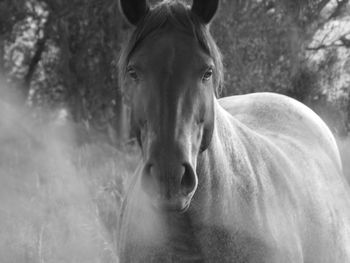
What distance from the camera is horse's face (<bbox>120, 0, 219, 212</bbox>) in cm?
243

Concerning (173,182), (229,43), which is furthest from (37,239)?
(229,43)

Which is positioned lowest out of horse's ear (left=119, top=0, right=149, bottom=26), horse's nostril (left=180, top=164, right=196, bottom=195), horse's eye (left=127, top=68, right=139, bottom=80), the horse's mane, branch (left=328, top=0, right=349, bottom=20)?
horse's nostril (left=180, top=164, right=196, bottom=195)

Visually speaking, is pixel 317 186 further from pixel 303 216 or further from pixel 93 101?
pixel 93 101

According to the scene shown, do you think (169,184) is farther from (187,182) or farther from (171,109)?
(171,109)

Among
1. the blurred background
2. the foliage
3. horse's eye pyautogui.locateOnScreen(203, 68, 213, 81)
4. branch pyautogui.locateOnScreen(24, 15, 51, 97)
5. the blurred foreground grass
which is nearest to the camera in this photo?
horse's eye pyautogui.locateOnScreen(203, 68, 213, 81)

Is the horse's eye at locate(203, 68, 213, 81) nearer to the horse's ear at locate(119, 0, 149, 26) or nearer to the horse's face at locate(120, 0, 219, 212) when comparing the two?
the horse's face at locate(120, 0, 219, 212)

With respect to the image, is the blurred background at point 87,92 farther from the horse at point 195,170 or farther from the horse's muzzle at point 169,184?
the horse's muzzle at point 169,184

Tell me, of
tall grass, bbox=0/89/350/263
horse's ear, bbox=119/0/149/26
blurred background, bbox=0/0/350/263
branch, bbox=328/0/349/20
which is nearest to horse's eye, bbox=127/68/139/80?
horse's ear, bbox=119/0/149/26

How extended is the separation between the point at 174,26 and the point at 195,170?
0.56 metres

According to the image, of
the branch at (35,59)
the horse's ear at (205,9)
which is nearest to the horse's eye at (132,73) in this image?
the horse's ear at (205,9)

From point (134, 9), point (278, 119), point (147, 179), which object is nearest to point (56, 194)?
point (278, 119)

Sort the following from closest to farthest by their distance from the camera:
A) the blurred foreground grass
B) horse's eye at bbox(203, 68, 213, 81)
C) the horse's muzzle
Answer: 1. the horse's muzzle
2. horse's eye at bbox(203, 68, 213, 81)
3. the blurred foreground grass

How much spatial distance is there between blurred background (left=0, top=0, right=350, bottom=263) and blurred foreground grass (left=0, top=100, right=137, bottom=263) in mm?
12

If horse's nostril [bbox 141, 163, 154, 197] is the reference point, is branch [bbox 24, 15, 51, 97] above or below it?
above
